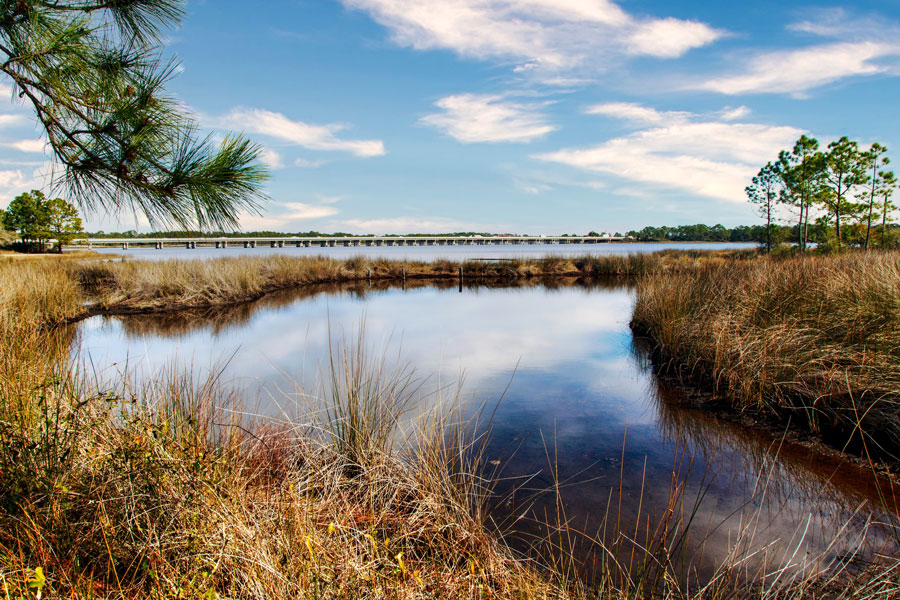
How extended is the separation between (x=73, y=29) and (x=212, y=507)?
3280 millimetres

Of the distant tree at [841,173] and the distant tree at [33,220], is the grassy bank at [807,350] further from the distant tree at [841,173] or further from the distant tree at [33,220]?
the distant tree at [33,220]

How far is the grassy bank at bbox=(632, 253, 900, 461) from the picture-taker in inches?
177

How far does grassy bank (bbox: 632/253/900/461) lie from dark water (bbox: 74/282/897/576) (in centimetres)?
54

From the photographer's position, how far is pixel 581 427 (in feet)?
17.4

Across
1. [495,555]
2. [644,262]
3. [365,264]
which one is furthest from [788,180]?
[495,555]

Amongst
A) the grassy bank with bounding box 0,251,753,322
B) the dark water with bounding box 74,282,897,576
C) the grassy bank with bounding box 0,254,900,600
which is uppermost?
the grassy bank with bounding box 0,251,753,322

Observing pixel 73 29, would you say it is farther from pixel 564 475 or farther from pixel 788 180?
pixel 788 180

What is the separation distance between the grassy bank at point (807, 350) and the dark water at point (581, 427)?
21.4 inches

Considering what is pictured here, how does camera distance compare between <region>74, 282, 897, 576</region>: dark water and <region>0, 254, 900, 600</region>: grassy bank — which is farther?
<region>74, 282, 897, 576</region>: dark water

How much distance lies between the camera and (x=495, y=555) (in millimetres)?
2598

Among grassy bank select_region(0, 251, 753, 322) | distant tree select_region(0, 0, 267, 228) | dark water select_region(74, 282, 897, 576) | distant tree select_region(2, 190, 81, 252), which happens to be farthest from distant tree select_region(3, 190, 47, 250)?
distant tree select_region(0, 0, 267, 228)

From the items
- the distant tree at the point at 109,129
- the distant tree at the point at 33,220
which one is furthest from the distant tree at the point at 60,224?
the distant tree at the point at 109,129

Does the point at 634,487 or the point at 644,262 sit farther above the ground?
the point at 644,262

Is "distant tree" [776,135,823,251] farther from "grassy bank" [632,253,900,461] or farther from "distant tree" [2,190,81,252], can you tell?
"distant tree" [2,190,81,252]
